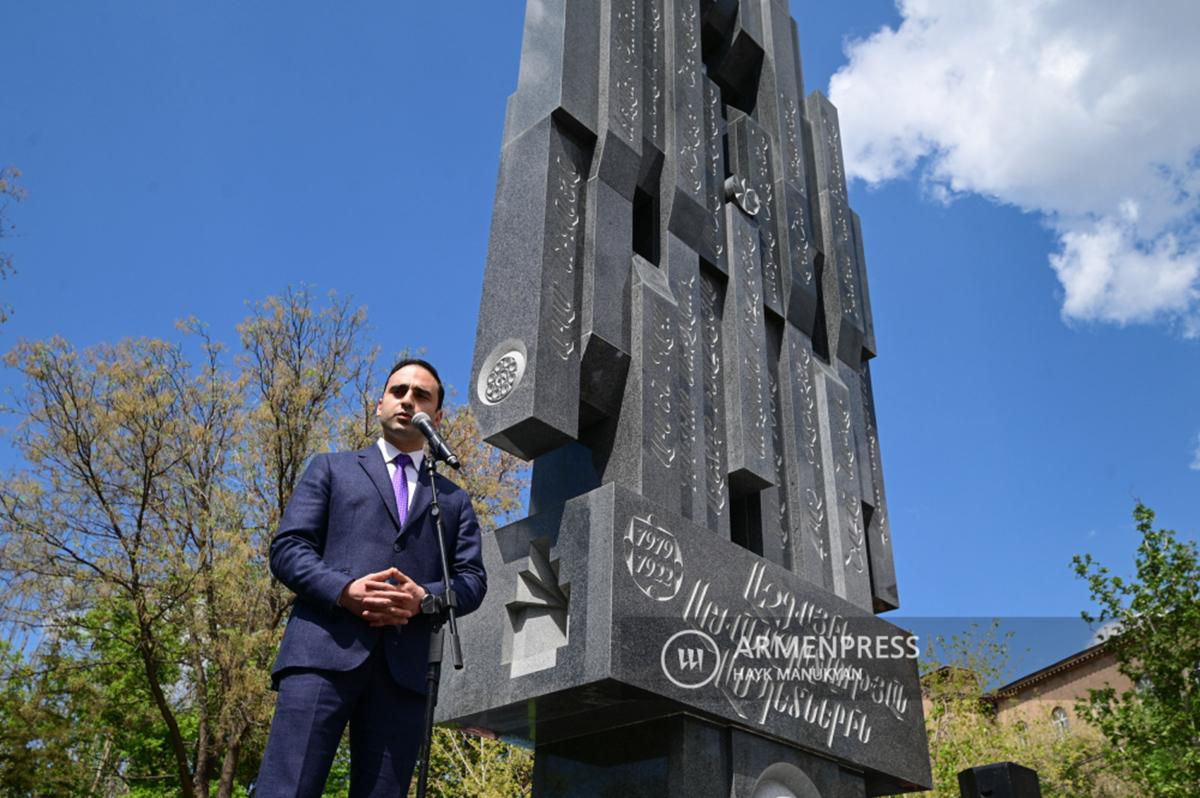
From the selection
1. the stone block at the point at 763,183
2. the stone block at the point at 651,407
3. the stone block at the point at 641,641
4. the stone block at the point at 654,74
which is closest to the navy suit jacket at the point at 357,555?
the stone block at the point at 641,641

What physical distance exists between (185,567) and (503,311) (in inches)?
415

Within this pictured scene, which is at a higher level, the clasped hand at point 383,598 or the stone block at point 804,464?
the stone block at point 804,464

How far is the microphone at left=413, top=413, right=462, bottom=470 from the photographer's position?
3514mm

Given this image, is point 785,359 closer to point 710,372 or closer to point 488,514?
point 710,372

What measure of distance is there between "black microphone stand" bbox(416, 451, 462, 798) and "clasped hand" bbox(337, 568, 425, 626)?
88 millimetres

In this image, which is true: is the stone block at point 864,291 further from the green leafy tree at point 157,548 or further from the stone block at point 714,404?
the green leafy tree at point 157,548

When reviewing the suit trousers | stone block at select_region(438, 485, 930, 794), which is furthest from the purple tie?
stone block at select_region(438, 485, 930, 794)

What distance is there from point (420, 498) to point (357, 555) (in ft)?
1.09

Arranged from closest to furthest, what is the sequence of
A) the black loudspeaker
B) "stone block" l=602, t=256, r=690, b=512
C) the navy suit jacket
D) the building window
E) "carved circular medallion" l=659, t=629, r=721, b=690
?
1. the navy suit jacket
2. the black loudspeaker
3. "carved circular medallion" l=659, t=629, r=721, b=690
4. "stone block" l=602, t=256, r=690, b=512
5. the building window

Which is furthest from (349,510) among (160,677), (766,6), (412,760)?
(160,677)

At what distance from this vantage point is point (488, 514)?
56.6ft

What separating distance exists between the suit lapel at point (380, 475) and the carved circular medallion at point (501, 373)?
1753mm

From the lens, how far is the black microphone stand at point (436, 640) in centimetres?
293

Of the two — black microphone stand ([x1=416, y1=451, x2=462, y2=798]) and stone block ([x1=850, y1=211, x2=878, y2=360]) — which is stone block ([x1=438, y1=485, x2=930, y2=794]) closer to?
black microphone stand ([x1=416, y1=451, x2=462, y2=798])
